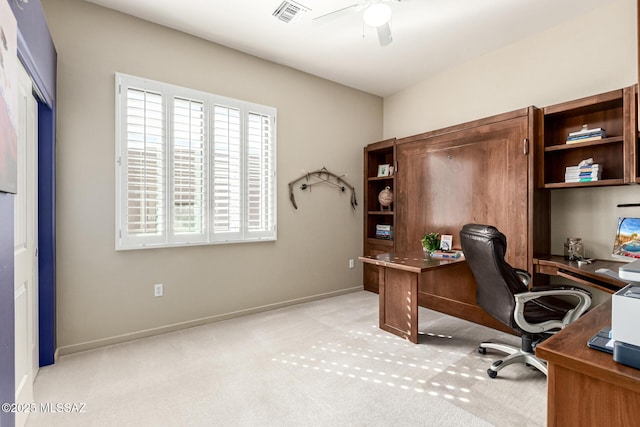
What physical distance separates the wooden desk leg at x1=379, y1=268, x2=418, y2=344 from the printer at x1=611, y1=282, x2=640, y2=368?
198 centimetres

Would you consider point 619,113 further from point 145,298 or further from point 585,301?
point 145,298

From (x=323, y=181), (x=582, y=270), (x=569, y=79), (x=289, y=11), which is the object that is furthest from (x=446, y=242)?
(x=289, y=11)

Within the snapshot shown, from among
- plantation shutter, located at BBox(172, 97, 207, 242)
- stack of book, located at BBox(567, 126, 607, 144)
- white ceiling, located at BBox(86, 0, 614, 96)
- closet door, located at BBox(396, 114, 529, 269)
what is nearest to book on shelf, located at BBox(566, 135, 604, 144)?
stack of book, located at BBox(567, 126, 607, 144)

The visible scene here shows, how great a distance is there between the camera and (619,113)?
2639mm

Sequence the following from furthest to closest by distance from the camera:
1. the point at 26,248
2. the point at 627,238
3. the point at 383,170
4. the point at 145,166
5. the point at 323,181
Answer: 1. the point at 383,170
2. the point at 323,181
3. the point at 145,166
4. the point at 627,238
5. the point at 26,248

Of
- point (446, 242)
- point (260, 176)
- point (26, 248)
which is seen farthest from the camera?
point (260, 176)

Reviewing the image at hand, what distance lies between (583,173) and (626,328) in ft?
7.74

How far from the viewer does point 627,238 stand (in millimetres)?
2555

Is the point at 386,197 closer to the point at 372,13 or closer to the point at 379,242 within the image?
the point at 379,242

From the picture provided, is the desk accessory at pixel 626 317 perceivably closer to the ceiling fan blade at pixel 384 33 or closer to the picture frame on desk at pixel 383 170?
the ceiling fan blade at pixel 384 33

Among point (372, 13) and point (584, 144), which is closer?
point (372, 13)

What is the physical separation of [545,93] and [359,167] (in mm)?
2341

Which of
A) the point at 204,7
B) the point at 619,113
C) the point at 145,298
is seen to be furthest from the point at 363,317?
the point at 204,7

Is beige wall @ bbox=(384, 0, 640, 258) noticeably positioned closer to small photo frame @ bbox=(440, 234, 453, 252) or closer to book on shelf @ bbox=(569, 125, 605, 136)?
book on shelf @ bbox=(569, 125, 605, 136)
